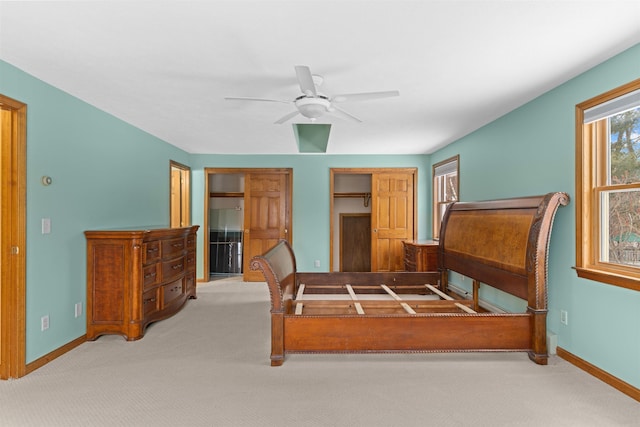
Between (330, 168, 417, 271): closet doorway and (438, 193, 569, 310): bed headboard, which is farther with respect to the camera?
(330, 168, 417, 271): closet doorway

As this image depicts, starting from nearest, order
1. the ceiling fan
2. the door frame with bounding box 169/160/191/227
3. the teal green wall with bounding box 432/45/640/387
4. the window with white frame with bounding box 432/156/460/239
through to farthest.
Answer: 1. the teal green wall with bounding box 432/45/640/387
2. the ceiling fan
3. the window with white frame with bounding box 432/156/460/239
4. the door frame with bounding box 169/160/191/227

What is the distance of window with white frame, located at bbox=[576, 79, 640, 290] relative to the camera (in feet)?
7.42

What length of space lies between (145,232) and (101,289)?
2.20 feet

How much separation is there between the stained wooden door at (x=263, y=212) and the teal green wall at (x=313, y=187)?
0.18 metres

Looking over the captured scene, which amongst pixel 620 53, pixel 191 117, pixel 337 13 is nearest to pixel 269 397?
pixel 337 13

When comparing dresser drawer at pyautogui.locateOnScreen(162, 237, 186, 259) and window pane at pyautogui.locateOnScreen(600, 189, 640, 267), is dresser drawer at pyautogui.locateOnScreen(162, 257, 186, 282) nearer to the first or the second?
dresser drawer at pyautogui.locateOnScreen(162, 237, 186, 259)

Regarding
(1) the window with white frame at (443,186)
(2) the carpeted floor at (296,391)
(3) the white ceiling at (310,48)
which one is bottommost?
(2) the carpeted floor at (296,391)

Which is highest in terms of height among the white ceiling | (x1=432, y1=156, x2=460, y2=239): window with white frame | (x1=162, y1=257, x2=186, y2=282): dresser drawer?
the white ceiling

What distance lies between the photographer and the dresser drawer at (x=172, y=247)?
3.79 meters

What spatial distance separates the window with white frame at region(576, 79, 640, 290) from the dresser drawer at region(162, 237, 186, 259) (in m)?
3.93

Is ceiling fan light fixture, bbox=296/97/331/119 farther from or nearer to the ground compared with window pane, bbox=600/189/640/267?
farther from the ground

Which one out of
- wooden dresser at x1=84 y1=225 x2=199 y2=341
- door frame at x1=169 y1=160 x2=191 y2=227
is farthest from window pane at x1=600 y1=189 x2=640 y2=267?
door frame at x1=169 y1=160 x2=191 y2=227

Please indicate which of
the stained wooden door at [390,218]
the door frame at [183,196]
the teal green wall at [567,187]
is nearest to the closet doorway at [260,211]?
the door frame at [183,196]

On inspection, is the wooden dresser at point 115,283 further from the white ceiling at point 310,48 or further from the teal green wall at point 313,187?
the teal green wall at point 313,187
